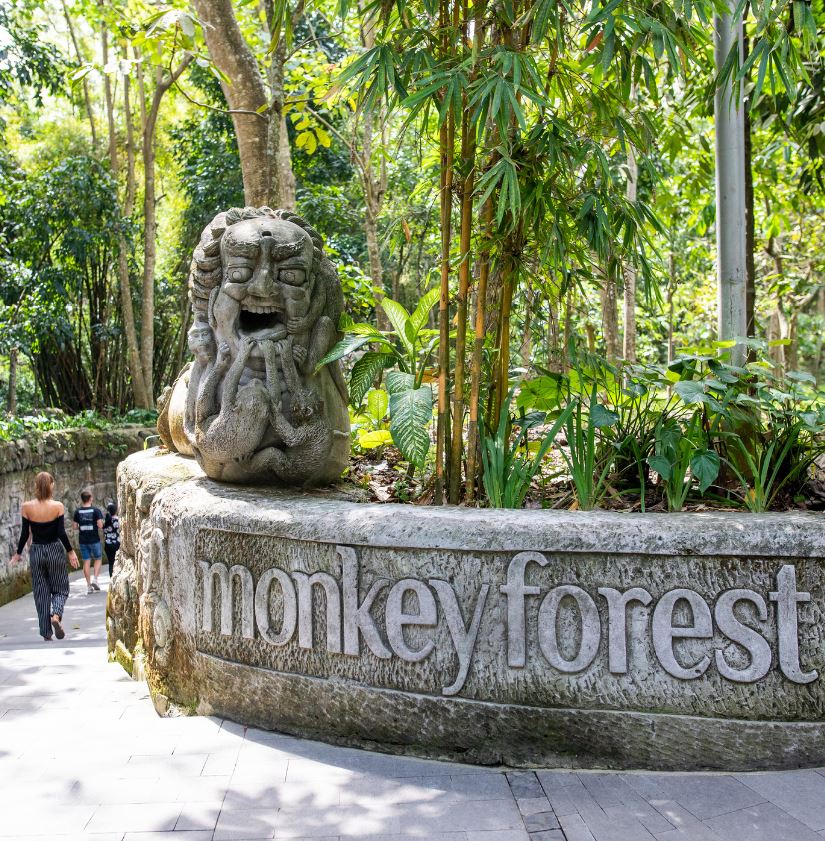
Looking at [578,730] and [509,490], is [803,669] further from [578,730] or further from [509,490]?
[509,490]

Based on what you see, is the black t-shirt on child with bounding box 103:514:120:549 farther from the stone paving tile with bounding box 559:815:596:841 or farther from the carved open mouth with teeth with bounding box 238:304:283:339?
the stone paving tile with bounding box 559:815:596:841

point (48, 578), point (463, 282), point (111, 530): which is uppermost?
point (463, 282)

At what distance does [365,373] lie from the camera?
4113mm

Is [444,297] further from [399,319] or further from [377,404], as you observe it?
[377,404]

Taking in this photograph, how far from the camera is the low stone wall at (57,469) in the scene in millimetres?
9062

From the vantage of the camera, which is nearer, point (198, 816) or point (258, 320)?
point (198, 816)

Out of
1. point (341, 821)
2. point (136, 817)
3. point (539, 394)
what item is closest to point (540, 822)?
point (341, 821)

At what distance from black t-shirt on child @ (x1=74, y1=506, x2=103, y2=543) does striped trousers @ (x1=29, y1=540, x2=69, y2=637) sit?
2013 millimetres

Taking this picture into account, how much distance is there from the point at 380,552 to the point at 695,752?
49.8 inches

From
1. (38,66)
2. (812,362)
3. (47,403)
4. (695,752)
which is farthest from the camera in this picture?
(812,362)

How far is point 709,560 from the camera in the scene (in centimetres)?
292

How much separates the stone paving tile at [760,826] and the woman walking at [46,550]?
5357mm

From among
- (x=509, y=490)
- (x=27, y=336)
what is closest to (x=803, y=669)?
(x=509, y=490)

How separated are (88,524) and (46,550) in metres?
2.07
